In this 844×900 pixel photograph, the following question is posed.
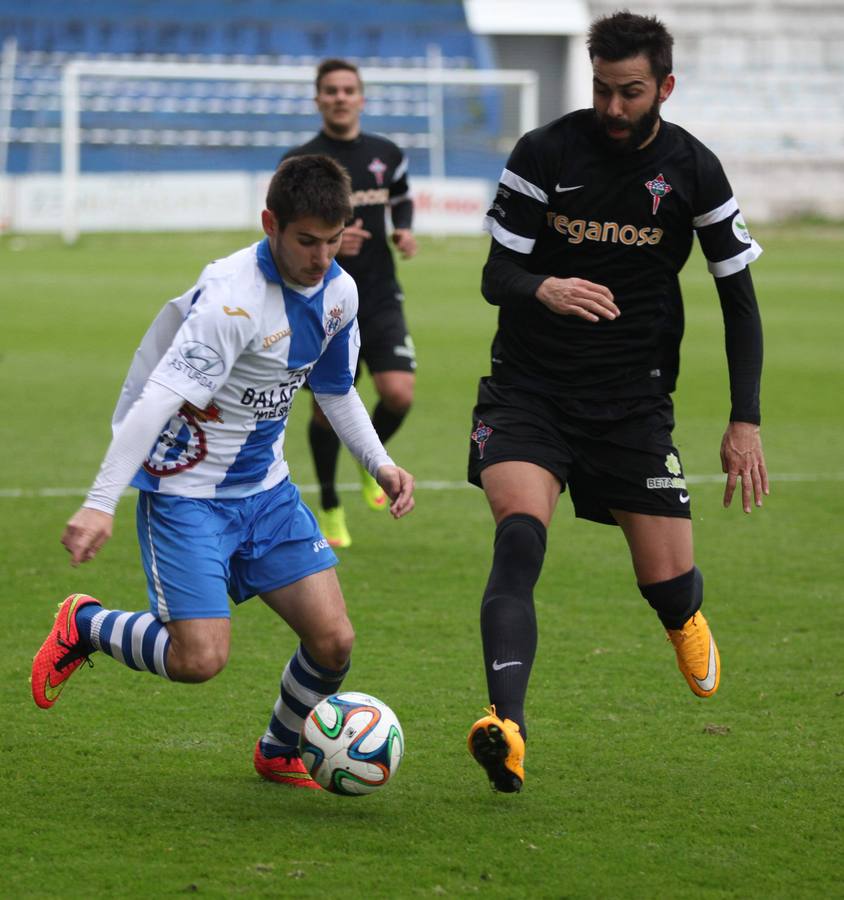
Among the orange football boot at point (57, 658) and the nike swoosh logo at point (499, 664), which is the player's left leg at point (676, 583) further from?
the orange football boot at point (57, 658)

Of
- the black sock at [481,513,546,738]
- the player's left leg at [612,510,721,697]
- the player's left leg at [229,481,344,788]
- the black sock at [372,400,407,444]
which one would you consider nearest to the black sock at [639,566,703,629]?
the player's left leg at [612,510,721,697]

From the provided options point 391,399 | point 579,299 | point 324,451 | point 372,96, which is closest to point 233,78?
point 372,96

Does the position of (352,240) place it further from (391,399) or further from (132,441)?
(132,441)

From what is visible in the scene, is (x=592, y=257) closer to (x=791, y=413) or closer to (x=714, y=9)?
(x=791, y=413)

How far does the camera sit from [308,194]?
3.72 meters

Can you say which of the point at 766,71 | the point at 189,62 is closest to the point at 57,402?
the point at 189,62

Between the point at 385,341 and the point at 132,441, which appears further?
the point at 385,341

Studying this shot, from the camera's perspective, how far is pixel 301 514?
13.4 ft

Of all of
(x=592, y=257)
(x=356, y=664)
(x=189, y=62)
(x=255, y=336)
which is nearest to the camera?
(x=255, y=336)

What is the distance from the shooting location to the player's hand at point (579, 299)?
158 inches

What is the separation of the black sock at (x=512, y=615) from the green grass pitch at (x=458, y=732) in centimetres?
32

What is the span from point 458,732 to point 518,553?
0.76 m

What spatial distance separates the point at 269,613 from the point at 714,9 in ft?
131

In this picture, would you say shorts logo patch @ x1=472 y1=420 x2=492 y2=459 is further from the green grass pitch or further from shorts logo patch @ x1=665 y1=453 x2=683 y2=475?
the green grass pitch
